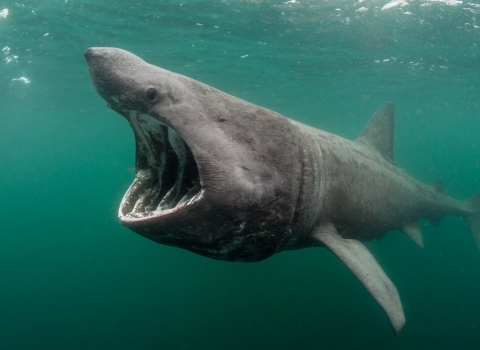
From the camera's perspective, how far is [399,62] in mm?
24984

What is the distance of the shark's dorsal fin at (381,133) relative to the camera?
8.49 m

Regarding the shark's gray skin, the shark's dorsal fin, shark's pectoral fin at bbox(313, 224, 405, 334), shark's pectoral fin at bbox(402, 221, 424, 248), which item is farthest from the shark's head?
shark's pectoral fin at bbox(402, 221, 424, 248)

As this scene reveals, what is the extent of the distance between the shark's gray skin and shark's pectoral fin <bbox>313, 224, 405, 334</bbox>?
0.05 ft

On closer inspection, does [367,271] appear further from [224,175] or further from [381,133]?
[381,133]

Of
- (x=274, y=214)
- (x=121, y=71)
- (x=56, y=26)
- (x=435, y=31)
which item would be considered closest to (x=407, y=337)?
(x=274, y=214)

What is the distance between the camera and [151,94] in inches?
110

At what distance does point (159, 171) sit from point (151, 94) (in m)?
1.21

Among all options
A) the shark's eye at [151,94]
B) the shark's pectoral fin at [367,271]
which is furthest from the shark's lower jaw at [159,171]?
the shark's pectoral fin at [367,271]

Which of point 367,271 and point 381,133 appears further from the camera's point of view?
point 381,133

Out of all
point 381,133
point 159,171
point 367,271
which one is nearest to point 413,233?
point 381,133

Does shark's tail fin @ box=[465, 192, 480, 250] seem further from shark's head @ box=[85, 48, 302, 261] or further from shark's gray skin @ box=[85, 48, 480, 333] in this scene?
shark's head @ box=[85, 48, 302, 261]

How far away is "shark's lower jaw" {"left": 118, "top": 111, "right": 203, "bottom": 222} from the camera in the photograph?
3416 millimetres

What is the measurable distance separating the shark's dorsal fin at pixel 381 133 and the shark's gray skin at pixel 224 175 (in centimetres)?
387

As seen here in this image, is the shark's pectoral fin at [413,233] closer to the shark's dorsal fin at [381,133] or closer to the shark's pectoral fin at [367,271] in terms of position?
the shark's dorsal fin at [381,133]
